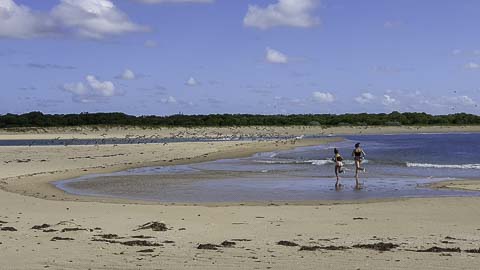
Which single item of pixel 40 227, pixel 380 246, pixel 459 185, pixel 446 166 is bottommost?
pixel 446 166

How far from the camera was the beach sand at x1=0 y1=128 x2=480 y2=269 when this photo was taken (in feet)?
30.1

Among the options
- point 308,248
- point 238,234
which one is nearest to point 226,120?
point 238,234

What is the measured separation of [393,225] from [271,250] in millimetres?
3770

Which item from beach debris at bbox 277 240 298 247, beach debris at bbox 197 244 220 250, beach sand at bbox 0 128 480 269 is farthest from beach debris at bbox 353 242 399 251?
beach debris at bbox 197 244 220 250

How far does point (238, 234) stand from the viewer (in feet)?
38.8

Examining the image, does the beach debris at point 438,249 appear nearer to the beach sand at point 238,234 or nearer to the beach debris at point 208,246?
the beach sand at point 238,234

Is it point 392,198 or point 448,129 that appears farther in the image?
point 448,129

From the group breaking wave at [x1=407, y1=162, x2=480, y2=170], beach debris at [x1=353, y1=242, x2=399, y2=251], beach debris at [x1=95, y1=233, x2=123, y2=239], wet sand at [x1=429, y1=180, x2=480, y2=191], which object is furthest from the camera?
breaking wave at [x1=407, y1=162, x2=480, y2=170]

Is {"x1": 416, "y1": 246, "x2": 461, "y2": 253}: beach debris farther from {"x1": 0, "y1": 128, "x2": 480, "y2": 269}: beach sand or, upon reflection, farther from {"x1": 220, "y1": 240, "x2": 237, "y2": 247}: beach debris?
{"x1": 220, "y1": 240, "x2": 237, "y2": 247}: beach debris

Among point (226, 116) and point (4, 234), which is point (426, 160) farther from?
point (226, 116)

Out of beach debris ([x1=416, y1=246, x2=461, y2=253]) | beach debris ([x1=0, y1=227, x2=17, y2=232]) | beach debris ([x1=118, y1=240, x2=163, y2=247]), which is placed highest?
beach debris ([x1=416, y1=246, x2=461, y2=253])

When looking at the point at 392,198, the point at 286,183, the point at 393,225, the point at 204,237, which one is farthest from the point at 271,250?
the point at 286,183

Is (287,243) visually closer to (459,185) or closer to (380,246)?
(380,246)

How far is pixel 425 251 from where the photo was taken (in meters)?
9.81
